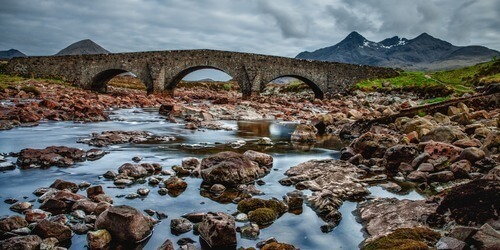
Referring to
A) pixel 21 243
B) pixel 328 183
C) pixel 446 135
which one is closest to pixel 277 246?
pixel 21 243

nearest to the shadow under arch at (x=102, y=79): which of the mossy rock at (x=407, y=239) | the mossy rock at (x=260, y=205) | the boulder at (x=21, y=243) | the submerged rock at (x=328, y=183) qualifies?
the submerged rock at (x=328, y=183)

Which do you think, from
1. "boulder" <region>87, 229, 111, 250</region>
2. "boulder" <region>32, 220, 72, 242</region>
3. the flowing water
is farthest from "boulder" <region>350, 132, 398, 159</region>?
"boulder" <region>32, 220, 72, 242</region>

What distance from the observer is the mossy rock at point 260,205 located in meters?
4.70

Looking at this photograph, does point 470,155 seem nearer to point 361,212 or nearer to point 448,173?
point 448,173

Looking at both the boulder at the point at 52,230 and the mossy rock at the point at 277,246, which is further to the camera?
the boulder at the point at 52,230

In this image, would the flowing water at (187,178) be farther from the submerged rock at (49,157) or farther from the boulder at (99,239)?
the submerged rock at (49,157)

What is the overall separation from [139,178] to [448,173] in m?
5.06

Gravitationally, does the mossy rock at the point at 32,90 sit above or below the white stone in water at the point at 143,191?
above

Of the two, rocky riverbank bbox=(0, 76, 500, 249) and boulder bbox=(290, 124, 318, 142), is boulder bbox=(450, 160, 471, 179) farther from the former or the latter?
boulder bbox=(290, 124, 318, 142)

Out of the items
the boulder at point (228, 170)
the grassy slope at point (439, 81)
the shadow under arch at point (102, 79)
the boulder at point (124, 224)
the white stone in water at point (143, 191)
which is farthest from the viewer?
the shadow under arch at point (102, 79)

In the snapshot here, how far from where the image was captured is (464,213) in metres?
3.86

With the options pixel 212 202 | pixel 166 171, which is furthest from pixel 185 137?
pixel 212 202

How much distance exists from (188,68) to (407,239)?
3320 centimetres

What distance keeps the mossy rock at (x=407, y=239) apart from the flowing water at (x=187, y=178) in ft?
1.10
